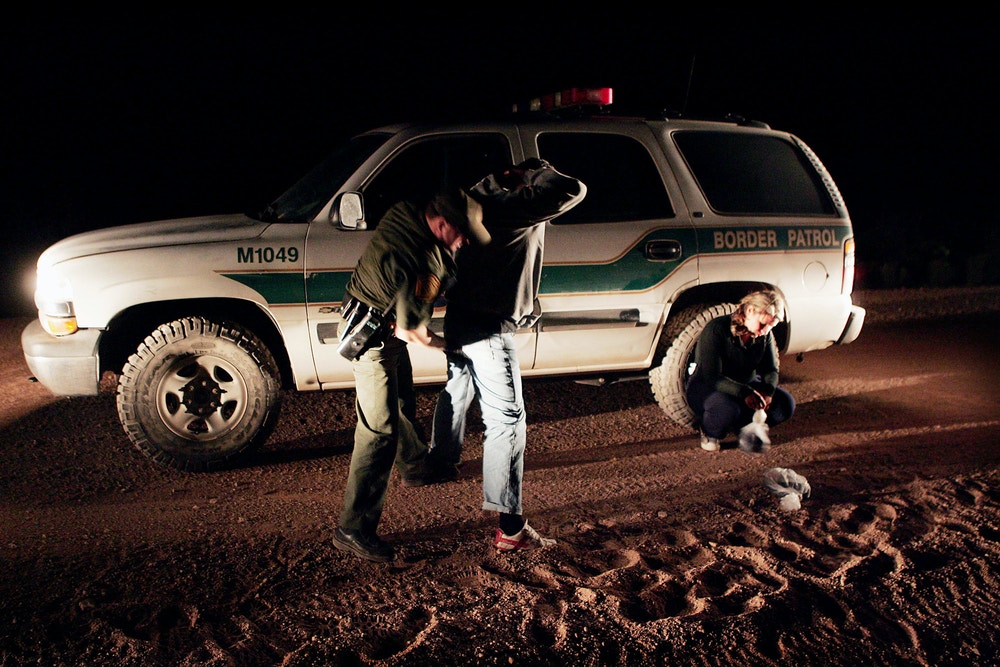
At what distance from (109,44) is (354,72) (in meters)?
5.64

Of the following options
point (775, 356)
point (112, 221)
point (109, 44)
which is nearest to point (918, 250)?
point (775, 356)

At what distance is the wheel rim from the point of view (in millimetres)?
4391

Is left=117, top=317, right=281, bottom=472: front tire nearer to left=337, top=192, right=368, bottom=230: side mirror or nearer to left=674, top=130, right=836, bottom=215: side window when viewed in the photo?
left=337, top=192, right=368, bottom=230: side mirror

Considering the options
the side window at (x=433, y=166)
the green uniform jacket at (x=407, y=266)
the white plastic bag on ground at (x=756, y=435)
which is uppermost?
the side window at (x=433, y=166)

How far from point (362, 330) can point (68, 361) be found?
1918 mm

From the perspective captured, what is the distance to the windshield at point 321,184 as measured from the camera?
4520 mm

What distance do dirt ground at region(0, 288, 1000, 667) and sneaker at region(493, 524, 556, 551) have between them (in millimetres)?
67

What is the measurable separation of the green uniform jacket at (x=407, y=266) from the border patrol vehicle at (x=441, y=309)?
3.28 feet

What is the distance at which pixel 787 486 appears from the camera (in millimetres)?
4121

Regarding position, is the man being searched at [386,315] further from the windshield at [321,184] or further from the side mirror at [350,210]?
the windshield at [321,184]

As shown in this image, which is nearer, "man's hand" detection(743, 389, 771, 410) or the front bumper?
the front bumper

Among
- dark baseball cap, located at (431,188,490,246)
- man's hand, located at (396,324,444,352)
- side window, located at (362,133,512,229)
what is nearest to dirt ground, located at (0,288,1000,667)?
man's hand, located at (396,324,444,352)

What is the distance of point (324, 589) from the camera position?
10.5 feet

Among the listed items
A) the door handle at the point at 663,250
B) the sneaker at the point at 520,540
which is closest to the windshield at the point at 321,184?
the door handle at the point at 663,250
